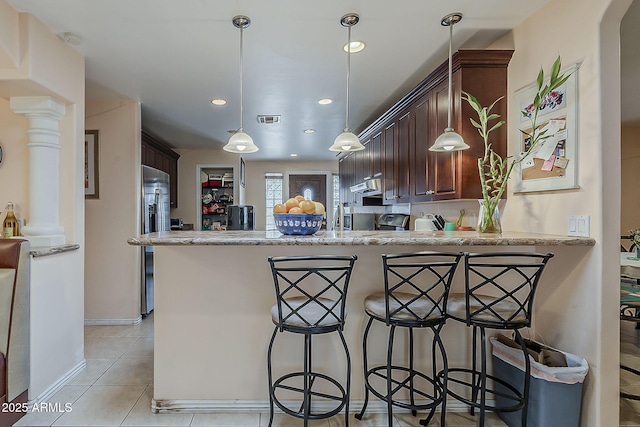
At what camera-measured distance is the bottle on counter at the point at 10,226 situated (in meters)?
2.21

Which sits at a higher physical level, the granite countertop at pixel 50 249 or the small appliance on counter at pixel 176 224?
the small appliance on counter at pixel 176 224

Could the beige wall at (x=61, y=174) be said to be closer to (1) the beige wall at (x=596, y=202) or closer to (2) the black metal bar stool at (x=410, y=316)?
(2) the black metal bar stool at (x=410, y=316)

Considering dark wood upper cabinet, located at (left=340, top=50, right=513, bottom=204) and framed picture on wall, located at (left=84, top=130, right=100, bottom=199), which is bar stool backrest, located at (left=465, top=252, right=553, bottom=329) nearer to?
dark wood upper cabinet, located at (left=340, top=50, right=513, bottom=204)

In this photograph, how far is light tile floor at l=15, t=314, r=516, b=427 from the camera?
1.87m

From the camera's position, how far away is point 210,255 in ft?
6.53

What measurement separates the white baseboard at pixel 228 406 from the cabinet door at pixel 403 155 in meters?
1.82

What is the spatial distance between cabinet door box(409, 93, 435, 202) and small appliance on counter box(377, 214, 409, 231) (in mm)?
603

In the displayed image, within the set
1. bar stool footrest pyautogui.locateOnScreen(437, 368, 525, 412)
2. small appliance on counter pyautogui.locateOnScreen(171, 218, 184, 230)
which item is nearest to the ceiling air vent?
small appliance on counter pyautogui.locateOnScreen(171, 218, 184, 230)

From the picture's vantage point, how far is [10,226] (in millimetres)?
2229

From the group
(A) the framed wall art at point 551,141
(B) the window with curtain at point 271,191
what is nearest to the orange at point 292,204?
(A) the framed wall art at point 551,141

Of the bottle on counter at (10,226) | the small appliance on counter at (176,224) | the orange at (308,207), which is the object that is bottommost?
the small appliance on counter at (176,224)

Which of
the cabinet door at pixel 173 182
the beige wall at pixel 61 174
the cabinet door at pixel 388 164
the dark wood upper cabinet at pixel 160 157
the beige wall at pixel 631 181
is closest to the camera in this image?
the beige wall at pixel 61 174

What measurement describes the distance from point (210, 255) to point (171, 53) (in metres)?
1.63

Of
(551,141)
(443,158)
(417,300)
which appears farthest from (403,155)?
(417,300)
